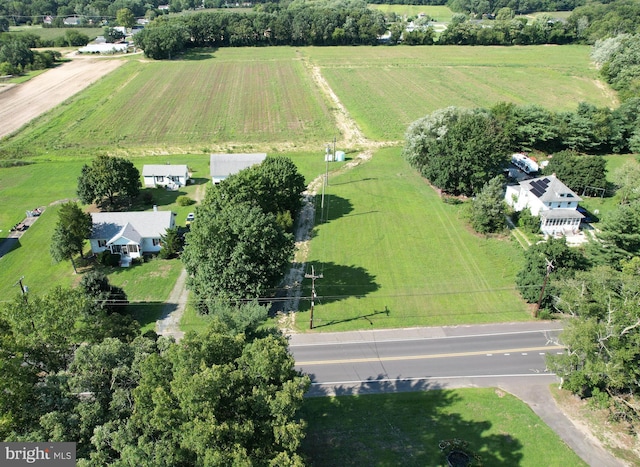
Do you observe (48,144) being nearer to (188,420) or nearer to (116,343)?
(116,343)

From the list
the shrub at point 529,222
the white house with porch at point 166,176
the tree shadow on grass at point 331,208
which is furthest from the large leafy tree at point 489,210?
the white house with porch at point 166,176

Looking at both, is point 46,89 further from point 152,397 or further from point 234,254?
point 152,397

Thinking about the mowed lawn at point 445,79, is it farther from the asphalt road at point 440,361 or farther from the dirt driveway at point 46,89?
the dirt driveway at point 46,89

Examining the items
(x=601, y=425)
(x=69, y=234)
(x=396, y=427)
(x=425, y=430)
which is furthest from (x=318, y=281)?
(x=601, y=425)

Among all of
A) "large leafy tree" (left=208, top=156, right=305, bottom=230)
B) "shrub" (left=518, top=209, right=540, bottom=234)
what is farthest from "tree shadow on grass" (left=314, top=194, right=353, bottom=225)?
"shrub" (left=518, top=209, right=540, bottom=234)

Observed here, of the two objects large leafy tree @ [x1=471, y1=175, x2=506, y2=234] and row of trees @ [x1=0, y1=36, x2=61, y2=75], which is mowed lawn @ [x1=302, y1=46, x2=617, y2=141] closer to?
large leafy tree @ [x1=471, y1=175, x2=506, y2=234]

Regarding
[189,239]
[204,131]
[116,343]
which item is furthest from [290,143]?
[116,343]
